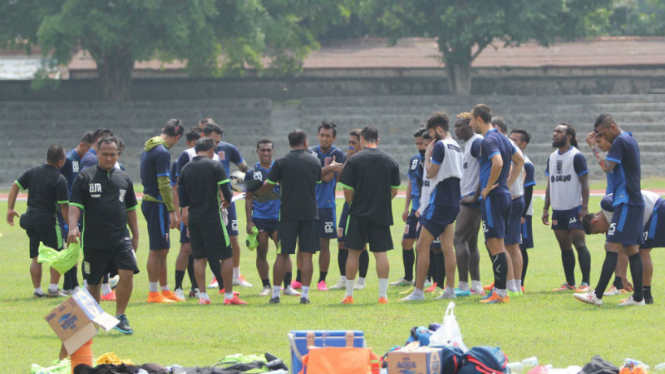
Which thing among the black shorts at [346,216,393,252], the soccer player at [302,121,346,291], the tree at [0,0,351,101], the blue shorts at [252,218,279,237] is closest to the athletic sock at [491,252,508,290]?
the black shorts at [346,216,393,252]

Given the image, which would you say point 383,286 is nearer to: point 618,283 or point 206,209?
point 206,209

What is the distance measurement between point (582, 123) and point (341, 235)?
94.5 ft

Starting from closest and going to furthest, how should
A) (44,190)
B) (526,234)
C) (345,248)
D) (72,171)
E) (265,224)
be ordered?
1. (44,190)
2. (345,248)
3. (526,234)
4. (265,224)
5. (72,171)

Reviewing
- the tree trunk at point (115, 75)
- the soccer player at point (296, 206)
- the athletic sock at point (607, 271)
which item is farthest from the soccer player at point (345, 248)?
the tree trunk at point (115, 75)

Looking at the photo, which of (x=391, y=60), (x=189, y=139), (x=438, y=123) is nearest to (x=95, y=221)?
(x=189, y=139)

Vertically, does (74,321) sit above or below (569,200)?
below

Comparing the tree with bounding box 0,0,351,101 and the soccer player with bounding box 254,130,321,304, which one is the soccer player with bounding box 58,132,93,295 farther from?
the tree with bounding box 0,0,351,101

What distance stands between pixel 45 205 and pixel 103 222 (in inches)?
141

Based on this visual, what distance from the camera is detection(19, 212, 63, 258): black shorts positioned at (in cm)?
1311

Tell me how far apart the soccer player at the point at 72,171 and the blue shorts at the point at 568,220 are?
659 cm

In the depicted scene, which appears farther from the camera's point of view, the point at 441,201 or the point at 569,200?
the point at 569,200

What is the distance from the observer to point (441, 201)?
11.9 m

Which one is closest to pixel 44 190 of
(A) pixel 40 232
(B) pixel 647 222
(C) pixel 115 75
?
(A) pixel 40 232

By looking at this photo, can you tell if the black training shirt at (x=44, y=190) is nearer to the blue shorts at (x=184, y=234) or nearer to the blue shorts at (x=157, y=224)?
the blue shorts at (x=157, y=224)
